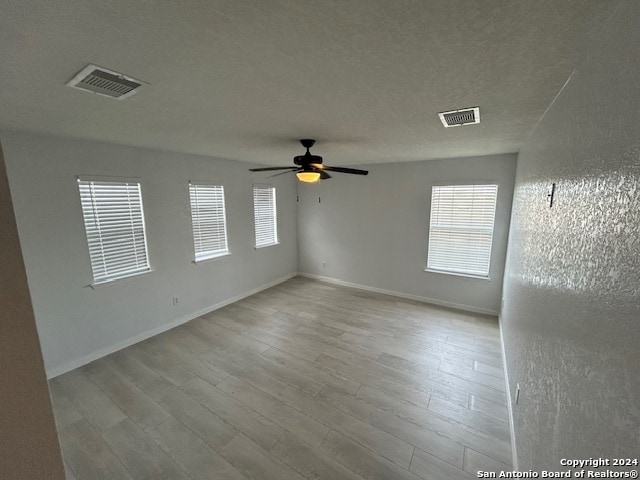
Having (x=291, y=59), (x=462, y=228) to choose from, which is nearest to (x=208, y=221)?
(x=291, y=59)

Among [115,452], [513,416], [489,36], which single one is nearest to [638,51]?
[489,36]

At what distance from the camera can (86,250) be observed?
9.21 ft

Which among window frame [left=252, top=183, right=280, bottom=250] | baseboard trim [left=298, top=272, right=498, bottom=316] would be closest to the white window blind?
window frame [left=252, top=183, right=280, bottom=250]

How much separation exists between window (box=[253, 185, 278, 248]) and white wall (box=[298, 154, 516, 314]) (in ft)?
2.35

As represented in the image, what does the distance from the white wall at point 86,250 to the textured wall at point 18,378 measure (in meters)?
2.62

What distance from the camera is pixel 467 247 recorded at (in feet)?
13.5

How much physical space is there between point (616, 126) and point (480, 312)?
12.8 feet

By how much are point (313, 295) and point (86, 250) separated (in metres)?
3.29

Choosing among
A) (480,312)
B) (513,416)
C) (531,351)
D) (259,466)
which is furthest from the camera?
(480,312)

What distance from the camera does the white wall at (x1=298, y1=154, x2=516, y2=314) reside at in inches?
152

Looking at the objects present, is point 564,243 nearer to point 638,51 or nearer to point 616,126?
point 616,126

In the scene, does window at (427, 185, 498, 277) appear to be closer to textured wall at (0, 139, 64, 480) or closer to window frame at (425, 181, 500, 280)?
window frame at (425, 181, 500, 280)

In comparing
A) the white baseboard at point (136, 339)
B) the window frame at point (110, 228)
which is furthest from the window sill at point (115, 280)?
the white baseboard at point (136, 339)

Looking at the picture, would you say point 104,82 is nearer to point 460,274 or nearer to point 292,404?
point 292,404
